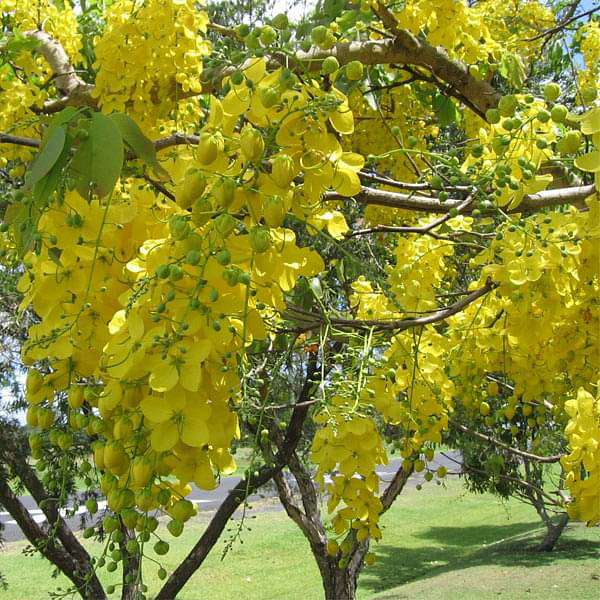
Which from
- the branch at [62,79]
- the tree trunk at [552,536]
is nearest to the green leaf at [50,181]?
the branch at [62,79]

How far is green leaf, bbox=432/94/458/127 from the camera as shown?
286 centimetres

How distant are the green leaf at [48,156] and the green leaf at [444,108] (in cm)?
226

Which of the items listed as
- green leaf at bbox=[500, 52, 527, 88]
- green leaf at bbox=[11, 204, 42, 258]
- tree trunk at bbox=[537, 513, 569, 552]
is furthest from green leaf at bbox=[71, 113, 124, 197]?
tree trunk at bbox=[537, 513, 569, 552]

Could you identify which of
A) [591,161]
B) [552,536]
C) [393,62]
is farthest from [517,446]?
[552,536]

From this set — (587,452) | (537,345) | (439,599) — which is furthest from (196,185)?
(439,599)

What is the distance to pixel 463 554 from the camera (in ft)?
34.2

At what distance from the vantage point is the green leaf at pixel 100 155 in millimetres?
837

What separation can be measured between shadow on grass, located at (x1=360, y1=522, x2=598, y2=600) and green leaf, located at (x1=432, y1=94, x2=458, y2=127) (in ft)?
17.8

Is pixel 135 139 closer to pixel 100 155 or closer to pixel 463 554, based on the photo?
pixel 100 155

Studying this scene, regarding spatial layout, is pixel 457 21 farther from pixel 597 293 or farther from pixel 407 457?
pixel 407 457

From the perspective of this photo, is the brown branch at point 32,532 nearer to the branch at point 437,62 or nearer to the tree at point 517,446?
the tree at point 517,446

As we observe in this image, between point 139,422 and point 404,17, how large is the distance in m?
1.80

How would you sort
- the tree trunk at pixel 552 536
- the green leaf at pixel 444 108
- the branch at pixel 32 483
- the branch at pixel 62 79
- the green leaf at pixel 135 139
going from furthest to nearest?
the tree trunk at pixel 552 536
the branch at pixel 32 483
the green leaf at pixel 444 108
the branch at pixel 62 79
the green leaf at pixel 135 139

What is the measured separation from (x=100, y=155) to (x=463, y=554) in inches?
419
